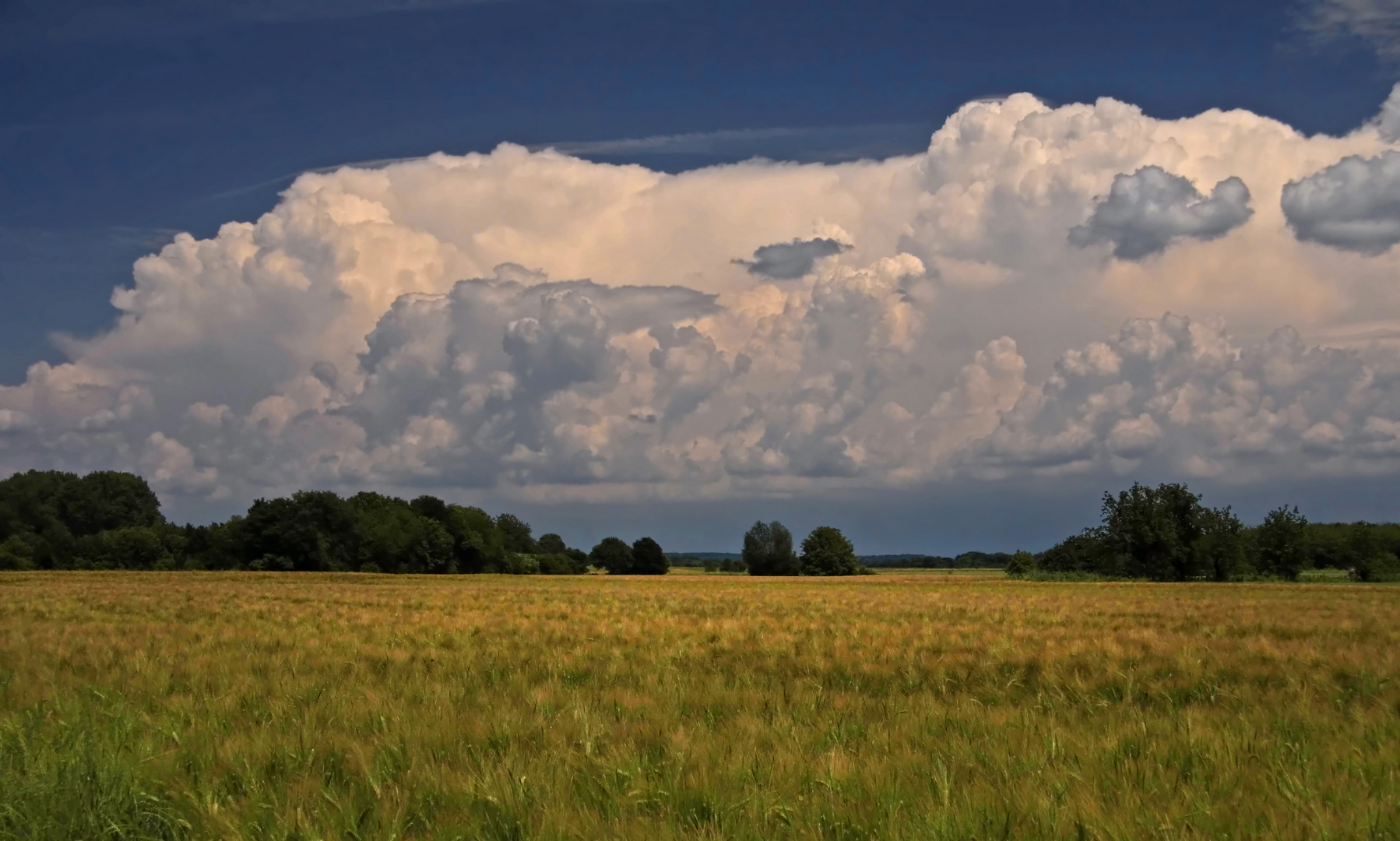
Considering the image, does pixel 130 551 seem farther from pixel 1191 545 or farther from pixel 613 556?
pixel 1191 545

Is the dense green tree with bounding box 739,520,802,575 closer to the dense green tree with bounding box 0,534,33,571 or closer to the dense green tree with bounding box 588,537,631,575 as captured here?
the dense green tree with bounding box 588,537,631,575

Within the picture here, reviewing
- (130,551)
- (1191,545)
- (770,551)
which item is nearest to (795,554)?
(770,551)

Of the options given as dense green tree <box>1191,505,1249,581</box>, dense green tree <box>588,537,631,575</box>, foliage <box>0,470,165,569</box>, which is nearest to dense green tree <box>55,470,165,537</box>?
foliage <box>0,470,165,569</box>

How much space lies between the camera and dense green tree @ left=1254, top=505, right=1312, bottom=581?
8225 cm

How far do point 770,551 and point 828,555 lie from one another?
16.6 m

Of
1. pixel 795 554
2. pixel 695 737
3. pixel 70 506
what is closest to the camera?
pixel 695 737

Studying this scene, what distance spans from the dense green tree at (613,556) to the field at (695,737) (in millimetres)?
131311

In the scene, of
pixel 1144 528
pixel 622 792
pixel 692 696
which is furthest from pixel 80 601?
pixel 1144 528

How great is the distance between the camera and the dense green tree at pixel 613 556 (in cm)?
14625

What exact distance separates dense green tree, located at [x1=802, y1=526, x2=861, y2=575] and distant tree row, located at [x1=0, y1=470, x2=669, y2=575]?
114 feet

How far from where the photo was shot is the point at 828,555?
407 ft

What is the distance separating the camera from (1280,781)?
5.68 meters

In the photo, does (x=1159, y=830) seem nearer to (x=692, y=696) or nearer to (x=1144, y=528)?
(x=692, y=696)

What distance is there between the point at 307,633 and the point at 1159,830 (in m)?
14.9
